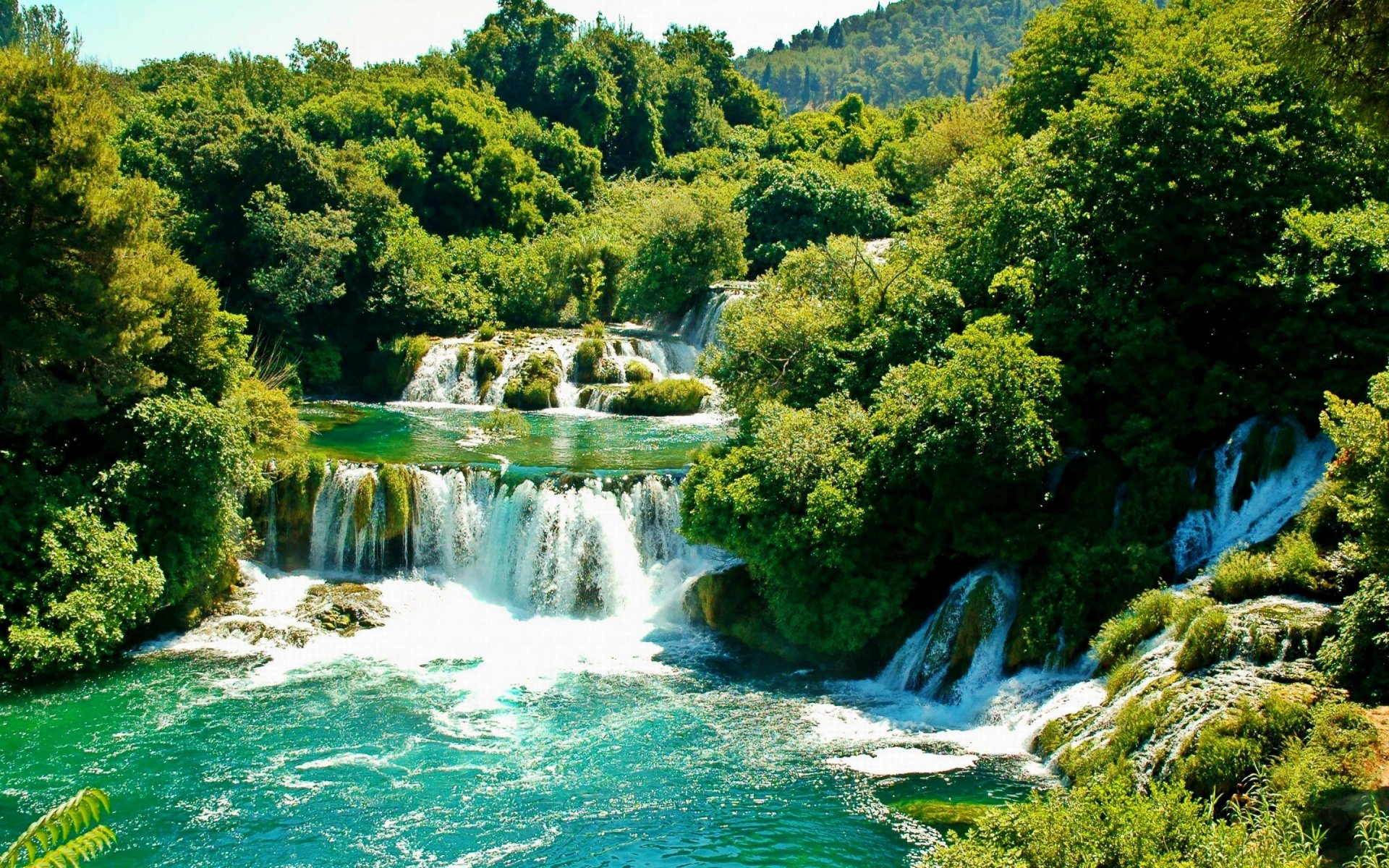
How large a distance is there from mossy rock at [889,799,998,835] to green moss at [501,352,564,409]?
23.8 m

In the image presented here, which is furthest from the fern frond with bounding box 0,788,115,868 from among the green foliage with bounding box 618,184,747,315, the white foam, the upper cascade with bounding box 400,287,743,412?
the green foliage with bounding box 618,184,747,315

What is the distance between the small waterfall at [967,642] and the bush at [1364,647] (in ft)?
18.1

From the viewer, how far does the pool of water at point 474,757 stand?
45.1 ft

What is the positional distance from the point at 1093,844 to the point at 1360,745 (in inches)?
158

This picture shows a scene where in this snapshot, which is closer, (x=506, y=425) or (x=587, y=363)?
(x=506, y=425)

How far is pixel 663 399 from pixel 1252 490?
20.5m

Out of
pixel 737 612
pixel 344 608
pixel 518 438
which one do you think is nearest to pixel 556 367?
pixel 518 438

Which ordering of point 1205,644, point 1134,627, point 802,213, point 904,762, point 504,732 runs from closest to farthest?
1. point 1205,644
2. point 904,762
3. point 1134,627
4. point 504,732
5. point 802,213

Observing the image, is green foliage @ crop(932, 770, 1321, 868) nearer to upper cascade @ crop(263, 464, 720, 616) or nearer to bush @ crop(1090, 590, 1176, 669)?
bush @ crop(1090, 590, 1176, 669)

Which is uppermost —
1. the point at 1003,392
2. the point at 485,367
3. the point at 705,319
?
the point at 705,319

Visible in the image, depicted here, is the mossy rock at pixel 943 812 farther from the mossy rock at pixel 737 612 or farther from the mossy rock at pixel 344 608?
the mossy rock at pixel 344 608

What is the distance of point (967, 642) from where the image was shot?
59.7ft

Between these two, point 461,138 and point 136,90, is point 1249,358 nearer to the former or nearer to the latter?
point 461,138

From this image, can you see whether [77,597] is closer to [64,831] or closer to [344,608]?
[344,608]
